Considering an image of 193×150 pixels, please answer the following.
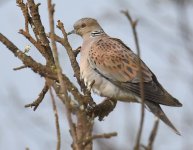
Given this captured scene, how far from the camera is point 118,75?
5.31m

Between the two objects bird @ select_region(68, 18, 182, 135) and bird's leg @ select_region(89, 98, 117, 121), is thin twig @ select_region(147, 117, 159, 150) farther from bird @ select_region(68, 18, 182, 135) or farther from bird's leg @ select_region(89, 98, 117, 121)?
bird @ select_region(68, 18, 182, 135)

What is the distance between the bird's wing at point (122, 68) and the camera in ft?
16.7

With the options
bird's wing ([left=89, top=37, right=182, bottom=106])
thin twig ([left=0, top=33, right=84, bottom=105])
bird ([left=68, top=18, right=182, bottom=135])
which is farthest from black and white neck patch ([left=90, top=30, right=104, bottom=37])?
thin twig ([left=0, top=33, right=84, bottom=105])

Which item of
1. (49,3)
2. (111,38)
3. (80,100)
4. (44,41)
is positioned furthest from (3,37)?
(111,38)

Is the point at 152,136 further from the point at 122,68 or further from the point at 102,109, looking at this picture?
the point at 122,68

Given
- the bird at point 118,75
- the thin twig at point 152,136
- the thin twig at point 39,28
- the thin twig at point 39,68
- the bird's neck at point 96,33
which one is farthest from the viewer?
the bird's neck at point 96,33

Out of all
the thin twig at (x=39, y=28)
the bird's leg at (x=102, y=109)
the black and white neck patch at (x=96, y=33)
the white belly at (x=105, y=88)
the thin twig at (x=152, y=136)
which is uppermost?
the black and white neck patch at (x=96, y=33)

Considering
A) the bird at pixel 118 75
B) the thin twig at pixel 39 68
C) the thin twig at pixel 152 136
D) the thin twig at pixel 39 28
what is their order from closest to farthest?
the thin twig at pixel 152 136, the thin twig at pixel 39 68, the thin twig at pixel 39 28, the bird at pixel 118 75

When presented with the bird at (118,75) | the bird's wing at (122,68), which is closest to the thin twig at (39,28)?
Answer: the bird at (118,75)

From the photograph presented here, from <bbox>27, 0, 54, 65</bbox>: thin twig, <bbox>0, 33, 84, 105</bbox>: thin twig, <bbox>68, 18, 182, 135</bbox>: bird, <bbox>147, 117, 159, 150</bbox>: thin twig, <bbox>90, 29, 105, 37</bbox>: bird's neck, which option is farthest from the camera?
<bbox>90, 29, 105, 37</bbox>: bird's neck

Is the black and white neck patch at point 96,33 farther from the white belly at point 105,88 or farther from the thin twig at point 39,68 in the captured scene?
the thin twig at point 39,68

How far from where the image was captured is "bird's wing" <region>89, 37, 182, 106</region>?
16.7 ft

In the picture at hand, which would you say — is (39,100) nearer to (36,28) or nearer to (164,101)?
(36,28)

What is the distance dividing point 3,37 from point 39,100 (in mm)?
473
